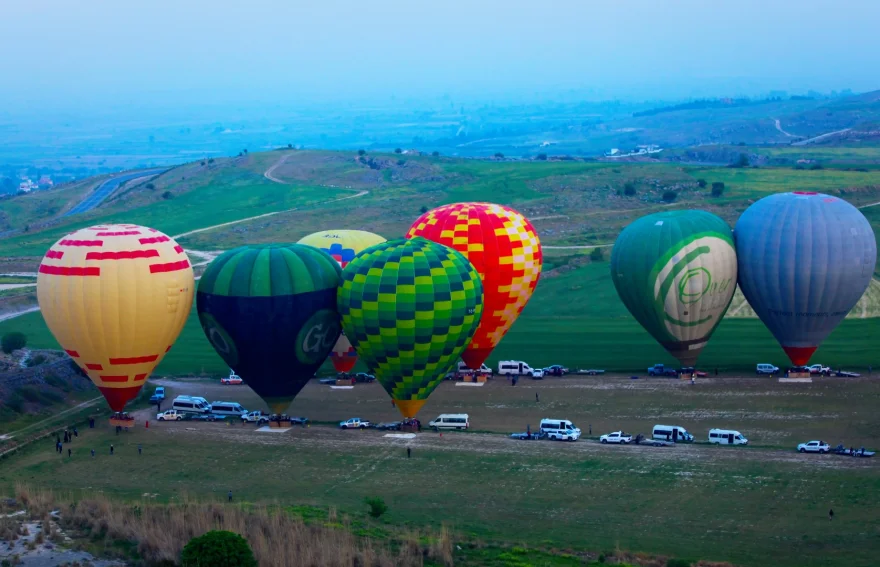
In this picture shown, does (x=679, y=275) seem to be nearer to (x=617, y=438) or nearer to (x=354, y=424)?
(x=617, y=438)

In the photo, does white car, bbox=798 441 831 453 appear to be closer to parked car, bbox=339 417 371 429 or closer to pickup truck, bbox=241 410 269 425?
parked car, bbox=339 417 371 429

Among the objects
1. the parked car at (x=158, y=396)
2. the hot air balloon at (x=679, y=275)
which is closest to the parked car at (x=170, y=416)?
the parked car at (x=158, y=396)

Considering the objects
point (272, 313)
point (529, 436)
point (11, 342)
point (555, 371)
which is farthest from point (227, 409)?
point (11, 342)

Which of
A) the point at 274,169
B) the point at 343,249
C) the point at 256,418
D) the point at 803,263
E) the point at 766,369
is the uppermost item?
the point at 343,249

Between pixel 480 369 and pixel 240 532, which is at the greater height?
pixel 240 532

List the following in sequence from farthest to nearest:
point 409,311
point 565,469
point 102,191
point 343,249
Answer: point 102,191, point 343,249, point 409,311, point 565,469

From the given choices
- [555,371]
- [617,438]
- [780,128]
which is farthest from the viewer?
[780,128]

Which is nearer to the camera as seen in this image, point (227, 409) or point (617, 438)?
point (617, 438)
